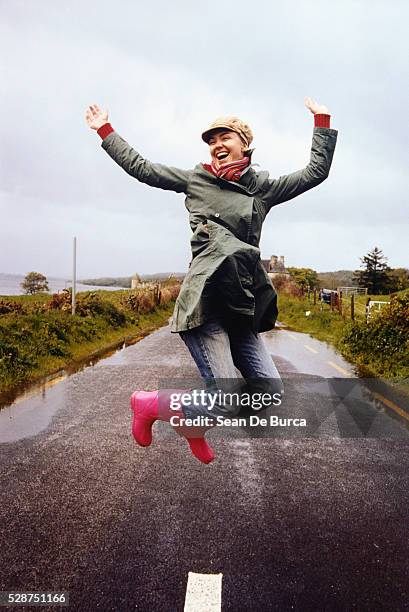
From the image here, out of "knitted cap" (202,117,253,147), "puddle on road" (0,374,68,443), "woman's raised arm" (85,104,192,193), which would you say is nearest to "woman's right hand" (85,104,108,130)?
"woman's raised arm" (85,104,192,193)

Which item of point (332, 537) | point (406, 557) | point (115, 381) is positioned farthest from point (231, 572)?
point (115, 381)

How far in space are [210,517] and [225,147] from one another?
2.89m

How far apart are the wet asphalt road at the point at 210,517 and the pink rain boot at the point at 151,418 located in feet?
4.34

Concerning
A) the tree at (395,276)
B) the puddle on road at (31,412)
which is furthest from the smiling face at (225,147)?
the tree at (395,276)

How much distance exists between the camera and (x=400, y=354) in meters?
10.2

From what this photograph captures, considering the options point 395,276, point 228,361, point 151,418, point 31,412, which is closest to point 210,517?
point 151,418

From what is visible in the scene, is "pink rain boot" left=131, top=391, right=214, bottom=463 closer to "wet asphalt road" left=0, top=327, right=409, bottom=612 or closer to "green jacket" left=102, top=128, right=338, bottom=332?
"green jacket" left=102, top=128, right=338, bottom=332

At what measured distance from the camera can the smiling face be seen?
1801 millimetres

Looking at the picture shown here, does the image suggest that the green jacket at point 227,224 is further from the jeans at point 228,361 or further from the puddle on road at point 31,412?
the puddle on road at point 31,412

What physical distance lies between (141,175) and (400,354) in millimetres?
9425

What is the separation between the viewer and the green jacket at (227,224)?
5.55ft

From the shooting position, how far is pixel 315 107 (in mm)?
1883

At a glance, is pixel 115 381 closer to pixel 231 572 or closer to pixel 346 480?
pixel 346 480

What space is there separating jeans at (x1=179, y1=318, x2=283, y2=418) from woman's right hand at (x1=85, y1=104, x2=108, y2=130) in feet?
2.89
